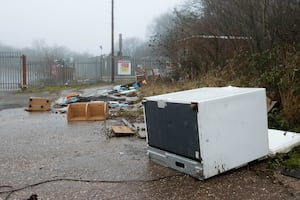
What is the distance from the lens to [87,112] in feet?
30.8

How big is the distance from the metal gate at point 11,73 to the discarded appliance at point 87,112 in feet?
46.1

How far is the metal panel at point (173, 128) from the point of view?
165 inches

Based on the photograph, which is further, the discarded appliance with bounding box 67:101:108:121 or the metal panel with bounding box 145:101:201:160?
the discarded appliance with bounding box 67:101:108:121

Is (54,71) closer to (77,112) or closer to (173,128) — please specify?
(77,112)

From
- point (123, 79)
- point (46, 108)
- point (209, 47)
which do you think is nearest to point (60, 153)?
point (46, 108)

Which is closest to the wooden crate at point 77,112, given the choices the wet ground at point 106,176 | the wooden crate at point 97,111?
the wooden crate at point 97,111

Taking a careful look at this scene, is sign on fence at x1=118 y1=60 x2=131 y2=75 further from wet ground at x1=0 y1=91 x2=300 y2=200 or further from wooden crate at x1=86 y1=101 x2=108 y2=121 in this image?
wet ground at x1=0 y1=91 x2=300 y2=200

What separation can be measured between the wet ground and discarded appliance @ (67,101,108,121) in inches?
94.8

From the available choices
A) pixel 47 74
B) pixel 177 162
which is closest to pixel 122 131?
pixel 177 162

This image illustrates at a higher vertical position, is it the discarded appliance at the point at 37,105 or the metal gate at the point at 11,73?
the metal gate at the point at 11,73

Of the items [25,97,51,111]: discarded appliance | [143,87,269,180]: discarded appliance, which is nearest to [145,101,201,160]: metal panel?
[143,87,269,180]: discarded appliance

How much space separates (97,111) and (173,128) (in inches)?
211

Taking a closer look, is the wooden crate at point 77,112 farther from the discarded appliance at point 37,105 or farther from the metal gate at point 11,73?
the metal gate at point 11,73

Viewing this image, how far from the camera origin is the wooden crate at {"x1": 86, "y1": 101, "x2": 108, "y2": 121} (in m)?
9.39
